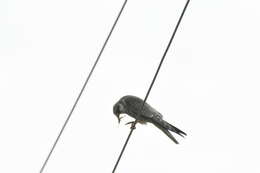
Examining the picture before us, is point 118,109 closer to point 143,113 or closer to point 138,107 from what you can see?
point 138,107

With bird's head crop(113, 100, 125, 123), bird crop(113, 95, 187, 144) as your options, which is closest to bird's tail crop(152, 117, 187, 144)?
bird crop(113, 95, 187, 144)

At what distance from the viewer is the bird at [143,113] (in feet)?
22.7

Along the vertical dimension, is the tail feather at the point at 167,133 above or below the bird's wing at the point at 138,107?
below

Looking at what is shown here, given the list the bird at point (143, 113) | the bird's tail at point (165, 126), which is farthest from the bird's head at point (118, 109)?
the bird's tail at point (165, 126)

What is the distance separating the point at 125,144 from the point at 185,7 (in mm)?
1154

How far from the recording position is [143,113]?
7.35 meters

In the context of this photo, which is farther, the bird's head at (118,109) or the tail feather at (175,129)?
the bird's head at (118,109)

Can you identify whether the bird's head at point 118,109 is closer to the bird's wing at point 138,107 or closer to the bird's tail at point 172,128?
the bird's wing at point 138,107

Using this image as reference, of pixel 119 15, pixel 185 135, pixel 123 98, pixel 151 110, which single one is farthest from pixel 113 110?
pixel 119 15

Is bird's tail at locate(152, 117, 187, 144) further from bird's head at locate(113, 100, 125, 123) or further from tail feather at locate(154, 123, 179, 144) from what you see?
bird's head at locate(113, 100, 125, 123)

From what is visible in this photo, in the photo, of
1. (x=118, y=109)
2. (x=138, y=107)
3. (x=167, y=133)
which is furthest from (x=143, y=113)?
(x=118, y=109)

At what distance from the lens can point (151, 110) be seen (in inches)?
291

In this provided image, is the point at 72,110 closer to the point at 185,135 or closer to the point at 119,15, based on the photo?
the point at 119,15

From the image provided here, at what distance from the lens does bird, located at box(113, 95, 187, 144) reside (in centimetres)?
693
